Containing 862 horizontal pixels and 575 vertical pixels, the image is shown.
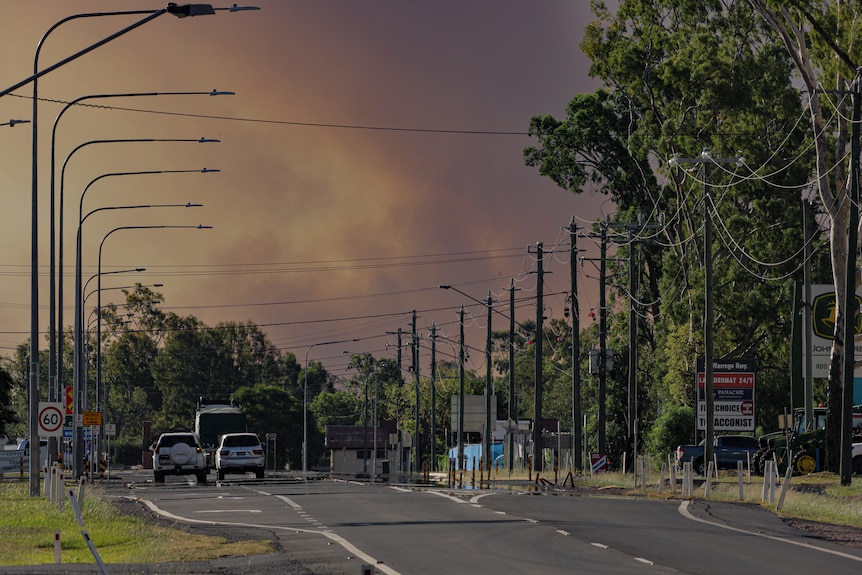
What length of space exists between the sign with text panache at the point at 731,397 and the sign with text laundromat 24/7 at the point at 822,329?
10.7 meters

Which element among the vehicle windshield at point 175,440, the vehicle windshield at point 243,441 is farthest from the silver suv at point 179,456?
the vehicle windshield at point 243,441

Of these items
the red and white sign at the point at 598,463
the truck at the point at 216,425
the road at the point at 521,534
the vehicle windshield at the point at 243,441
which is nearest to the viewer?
the road at the point at 521,534

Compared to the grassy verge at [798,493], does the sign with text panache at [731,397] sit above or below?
above

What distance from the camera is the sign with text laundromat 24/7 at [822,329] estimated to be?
56219 millimetres

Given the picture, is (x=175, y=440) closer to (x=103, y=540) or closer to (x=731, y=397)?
(x=731, y=397)

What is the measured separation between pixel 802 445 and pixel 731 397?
20.9 feet

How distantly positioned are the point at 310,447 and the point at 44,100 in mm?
117367

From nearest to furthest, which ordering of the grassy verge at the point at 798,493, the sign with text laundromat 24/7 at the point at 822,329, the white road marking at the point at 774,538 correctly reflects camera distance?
the white road marking at the point at 774,538
the grassy verge at the point at 798,493
the sign with text laundromat 24/7 at the point at 822,329

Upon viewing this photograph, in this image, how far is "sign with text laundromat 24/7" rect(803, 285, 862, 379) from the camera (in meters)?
56.2

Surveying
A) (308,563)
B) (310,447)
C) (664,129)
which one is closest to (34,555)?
(308,563)

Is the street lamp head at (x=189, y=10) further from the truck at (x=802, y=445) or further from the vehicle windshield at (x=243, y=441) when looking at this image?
the vehicle windshield at (x=243, y=441)

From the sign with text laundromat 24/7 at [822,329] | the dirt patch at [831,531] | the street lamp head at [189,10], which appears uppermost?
the street lamp head at [189,10]

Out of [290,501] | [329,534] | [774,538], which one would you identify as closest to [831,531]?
[774,538]

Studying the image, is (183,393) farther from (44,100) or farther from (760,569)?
(760,569)
